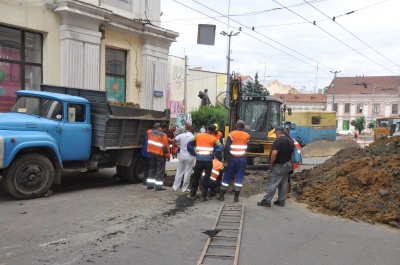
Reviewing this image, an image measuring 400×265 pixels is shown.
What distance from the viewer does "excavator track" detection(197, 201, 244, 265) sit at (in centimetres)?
503

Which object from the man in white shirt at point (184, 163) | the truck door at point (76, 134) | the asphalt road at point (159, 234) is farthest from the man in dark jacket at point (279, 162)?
the truck door at point (76, 134)

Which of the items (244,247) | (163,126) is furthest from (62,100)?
(244,247)

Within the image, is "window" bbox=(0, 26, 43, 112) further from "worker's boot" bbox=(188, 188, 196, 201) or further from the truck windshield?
"worker's boot" bbox=(188, 188, 196, 201)

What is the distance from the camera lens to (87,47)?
45.8ft

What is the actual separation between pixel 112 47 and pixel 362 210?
38.7ft

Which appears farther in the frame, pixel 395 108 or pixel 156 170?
pixel 395 108

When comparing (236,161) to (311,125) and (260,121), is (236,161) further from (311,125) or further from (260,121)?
(311,125)

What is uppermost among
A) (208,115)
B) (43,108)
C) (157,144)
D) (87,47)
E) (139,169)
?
(87,47)

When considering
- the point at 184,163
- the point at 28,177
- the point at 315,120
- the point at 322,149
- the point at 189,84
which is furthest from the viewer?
the point at 189,84

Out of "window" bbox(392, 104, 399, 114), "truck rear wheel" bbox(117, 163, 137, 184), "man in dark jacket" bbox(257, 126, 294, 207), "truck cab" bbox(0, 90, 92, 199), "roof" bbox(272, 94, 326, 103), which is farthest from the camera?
"roof" bbox(272, 94, 326, 103)

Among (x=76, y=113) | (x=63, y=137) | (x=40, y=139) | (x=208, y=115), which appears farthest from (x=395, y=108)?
(x=40, y=139)

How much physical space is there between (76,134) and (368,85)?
78.1m

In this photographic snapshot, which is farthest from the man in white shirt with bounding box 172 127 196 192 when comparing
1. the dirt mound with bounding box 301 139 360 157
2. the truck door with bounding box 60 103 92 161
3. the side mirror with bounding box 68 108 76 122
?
the dirt mound with bounding box 301 139 360 157

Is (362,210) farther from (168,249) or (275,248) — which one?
(168,249)
